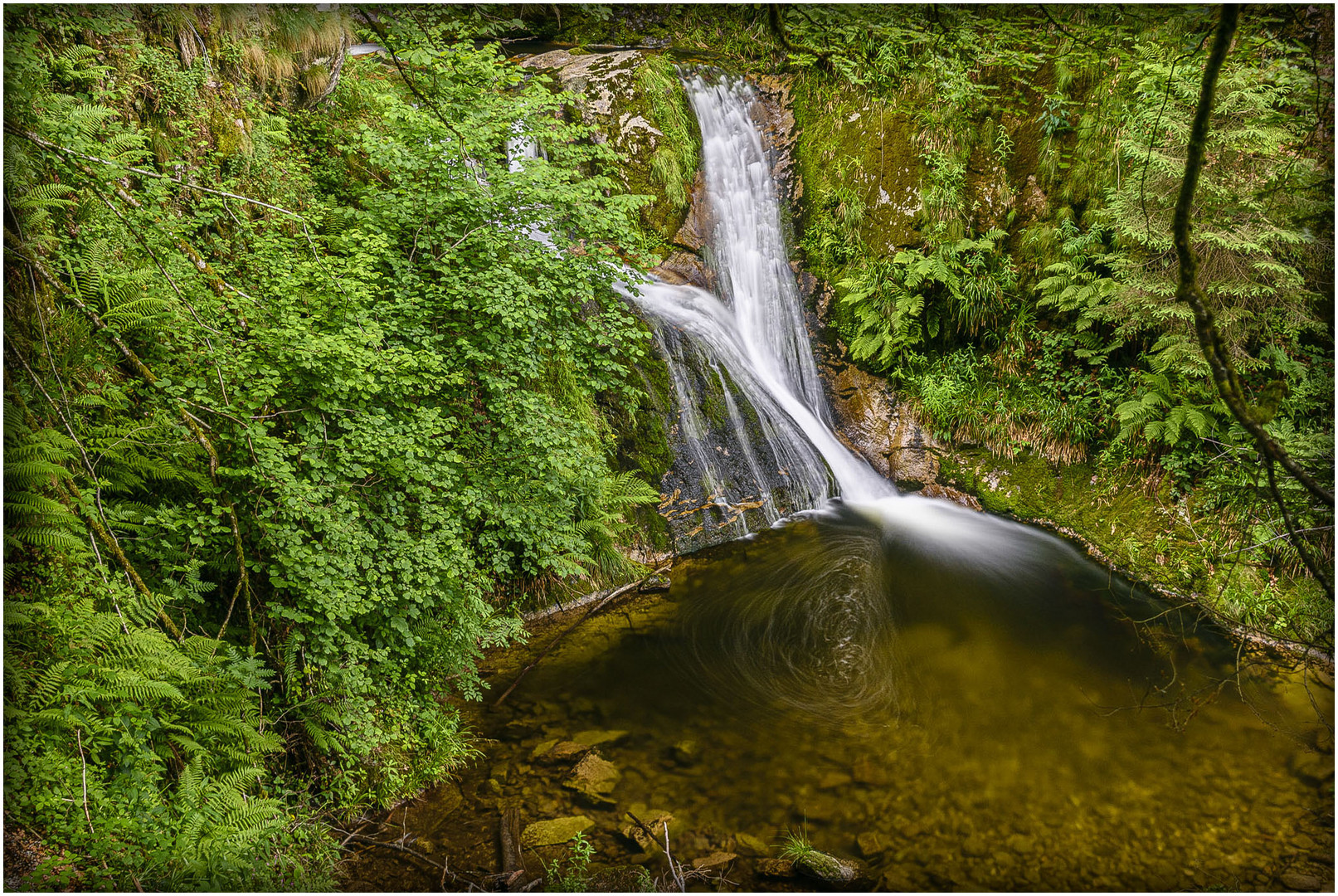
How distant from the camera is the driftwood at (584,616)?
5789mm

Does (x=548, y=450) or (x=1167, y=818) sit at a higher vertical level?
(x=548, y=450)

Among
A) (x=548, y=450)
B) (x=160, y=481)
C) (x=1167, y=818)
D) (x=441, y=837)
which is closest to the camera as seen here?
(x=160, y=481)

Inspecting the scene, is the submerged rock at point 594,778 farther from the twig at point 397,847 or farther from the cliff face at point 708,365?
the cliff face at point 708,365

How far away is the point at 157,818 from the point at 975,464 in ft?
30.9

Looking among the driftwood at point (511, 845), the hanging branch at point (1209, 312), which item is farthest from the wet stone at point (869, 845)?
the hanging branch at point (1209, 312)

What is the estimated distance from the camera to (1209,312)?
198 cm

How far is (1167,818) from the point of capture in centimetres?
461

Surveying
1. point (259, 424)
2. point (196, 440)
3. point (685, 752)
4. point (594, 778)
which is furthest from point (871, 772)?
point (196, 440)

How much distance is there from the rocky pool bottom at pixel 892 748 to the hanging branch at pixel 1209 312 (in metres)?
3.16

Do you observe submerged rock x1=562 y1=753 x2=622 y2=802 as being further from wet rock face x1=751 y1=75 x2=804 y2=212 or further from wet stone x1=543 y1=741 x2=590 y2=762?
wet rock face x1=751 y1=75 x2=804 y2=212

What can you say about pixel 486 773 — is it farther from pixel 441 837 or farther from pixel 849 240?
pixel 849 240

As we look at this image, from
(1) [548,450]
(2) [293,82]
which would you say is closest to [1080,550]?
(1) [548,450]

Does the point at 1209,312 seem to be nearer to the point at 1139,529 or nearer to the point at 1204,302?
the point at 1204,302

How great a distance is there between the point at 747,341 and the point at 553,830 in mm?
7683
